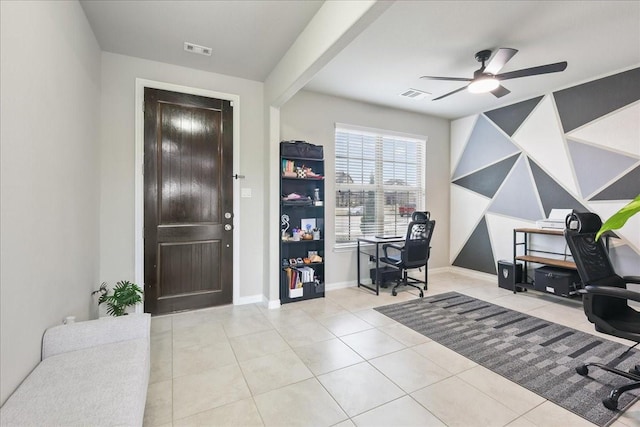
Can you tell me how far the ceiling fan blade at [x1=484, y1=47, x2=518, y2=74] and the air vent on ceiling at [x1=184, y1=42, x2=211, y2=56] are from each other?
2.79 metres

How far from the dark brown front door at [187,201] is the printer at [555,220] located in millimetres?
4219

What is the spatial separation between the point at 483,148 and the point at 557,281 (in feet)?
7.88

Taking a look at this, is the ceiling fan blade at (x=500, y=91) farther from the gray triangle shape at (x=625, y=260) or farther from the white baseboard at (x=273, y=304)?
the white baseboard at (x=273, y=304)

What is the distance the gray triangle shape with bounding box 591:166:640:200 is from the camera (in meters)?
3.40

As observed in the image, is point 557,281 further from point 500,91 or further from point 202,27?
point 202,27

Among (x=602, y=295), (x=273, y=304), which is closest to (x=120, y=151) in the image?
(x=273, y=304)

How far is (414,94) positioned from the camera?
4297mm

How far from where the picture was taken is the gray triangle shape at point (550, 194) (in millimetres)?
3963

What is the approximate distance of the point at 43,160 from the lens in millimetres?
1704

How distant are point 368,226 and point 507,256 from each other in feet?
7.46

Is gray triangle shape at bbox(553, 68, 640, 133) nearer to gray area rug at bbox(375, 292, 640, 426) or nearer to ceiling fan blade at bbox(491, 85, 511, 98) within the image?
ceiling fan blade at bbox(491, 85, 511, 98)

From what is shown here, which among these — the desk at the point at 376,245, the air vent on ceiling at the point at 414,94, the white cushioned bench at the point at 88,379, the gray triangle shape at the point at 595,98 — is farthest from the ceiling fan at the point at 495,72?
the white cushioned bench at the point at 88,379

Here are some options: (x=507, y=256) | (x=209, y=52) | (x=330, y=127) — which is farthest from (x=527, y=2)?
(x=507, y=256)

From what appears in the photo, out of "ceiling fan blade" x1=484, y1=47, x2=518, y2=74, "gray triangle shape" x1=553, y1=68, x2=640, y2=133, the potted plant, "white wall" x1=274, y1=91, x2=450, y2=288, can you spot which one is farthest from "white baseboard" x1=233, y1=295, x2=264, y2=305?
"gray triangle shape" x1=553, y1=68, x2=640, y2=133
